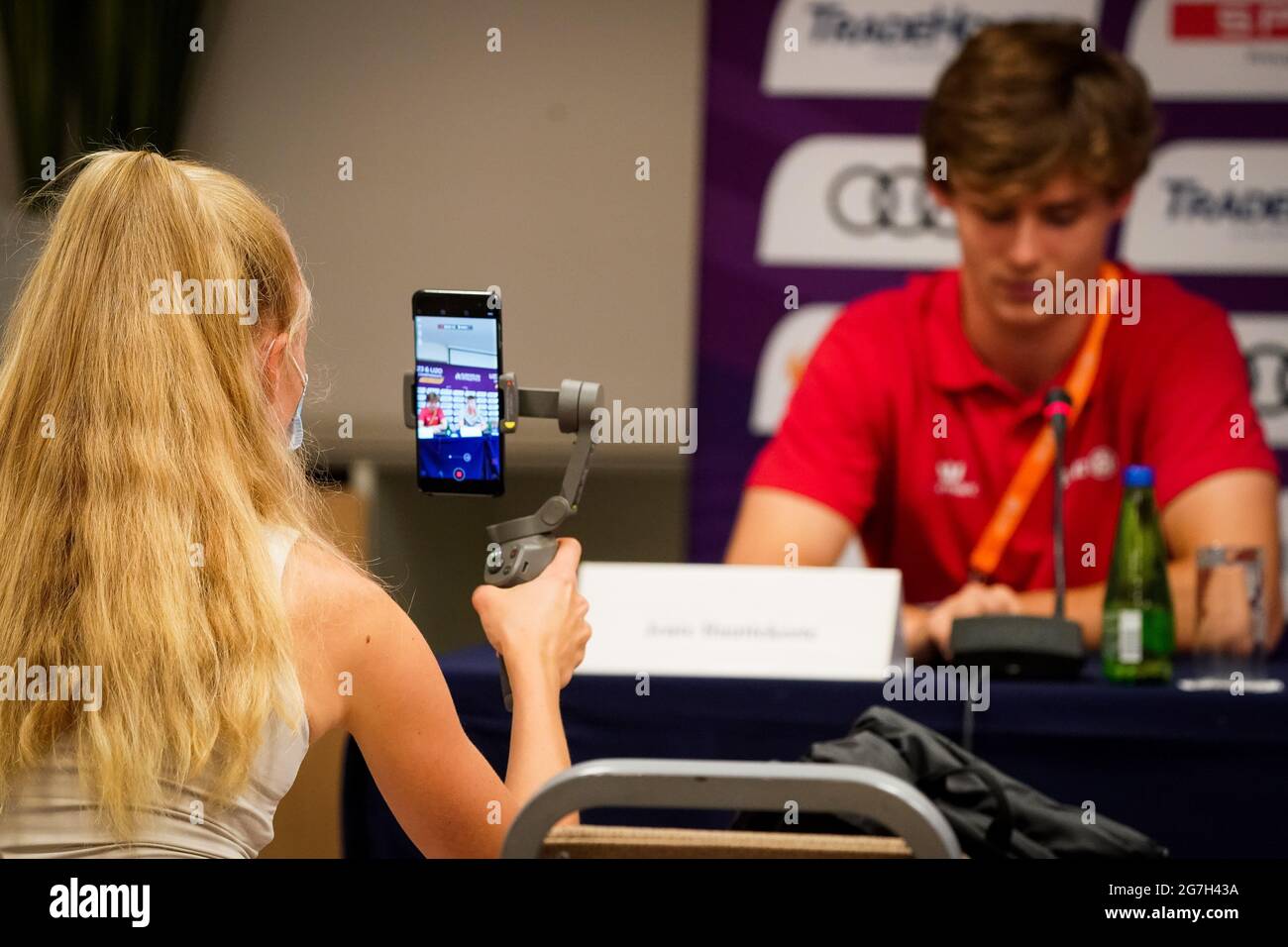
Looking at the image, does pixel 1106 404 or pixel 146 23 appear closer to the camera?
pixel 1106 404

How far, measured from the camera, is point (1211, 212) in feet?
11.3

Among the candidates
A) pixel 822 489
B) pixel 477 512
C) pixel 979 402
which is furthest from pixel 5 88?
pixel 979 402

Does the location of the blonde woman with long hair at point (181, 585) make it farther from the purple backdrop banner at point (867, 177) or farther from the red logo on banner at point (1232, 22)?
the red logo on banner at point (1232, 22)

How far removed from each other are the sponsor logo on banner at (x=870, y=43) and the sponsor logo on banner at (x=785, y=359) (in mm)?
545

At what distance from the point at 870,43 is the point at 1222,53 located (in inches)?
32.6

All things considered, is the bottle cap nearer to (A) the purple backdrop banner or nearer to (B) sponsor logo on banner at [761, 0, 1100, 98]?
(A) the purple backdrop banner

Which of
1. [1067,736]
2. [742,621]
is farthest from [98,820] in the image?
[1067,736]

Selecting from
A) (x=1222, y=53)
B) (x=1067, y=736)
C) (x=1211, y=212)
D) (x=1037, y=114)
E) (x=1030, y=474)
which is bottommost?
(x=1067, y=736)

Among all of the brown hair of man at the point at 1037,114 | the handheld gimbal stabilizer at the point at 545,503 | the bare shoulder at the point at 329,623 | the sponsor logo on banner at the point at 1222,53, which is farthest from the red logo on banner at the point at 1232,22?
the bare shoulder at the point at 329,623

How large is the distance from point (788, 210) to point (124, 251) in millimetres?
2473

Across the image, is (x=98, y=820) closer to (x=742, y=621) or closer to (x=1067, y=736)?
(x=742, y=621)

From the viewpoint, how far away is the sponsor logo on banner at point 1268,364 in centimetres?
338

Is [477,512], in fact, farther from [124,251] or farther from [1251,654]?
[124,251]
